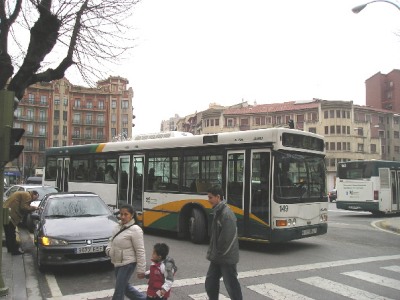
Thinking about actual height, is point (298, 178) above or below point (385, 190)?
above

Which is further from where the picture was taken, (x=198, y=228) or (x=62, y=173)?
(x=62, y=173)

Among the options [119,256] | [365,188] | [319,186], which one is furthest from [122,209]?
[365,188]

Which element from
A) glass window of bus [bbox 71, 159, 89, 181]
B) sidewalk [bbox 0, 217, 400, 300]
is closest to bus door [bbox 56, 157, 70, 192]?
glass window of bus [bbox 71, 159, 89, 181]

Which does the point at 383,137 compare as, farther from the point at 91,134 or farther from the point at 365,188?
the point at 365,188

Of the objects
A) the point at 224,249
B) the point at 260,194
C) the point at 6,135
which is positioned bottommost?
the point at 224,249

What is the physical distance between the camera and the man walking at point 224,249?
5.21 m

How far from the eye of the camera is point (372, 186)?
2091cm

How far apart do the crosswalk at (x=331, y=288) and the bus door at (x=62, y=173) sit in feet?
39.2

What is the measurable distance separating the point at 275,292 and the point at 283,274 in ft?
4.16

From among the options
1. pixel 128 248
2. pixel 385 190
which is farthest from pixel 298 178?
pixel 385 190

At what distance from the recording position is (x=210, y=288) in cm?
544

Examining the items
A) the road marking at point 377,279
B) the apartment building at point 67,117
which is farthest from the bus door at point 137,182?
the apartment building at point 67,117

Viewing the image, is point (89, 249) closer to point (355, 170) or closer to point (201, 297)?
point (201, 297)

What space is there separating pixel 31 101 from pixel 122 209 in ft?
295
